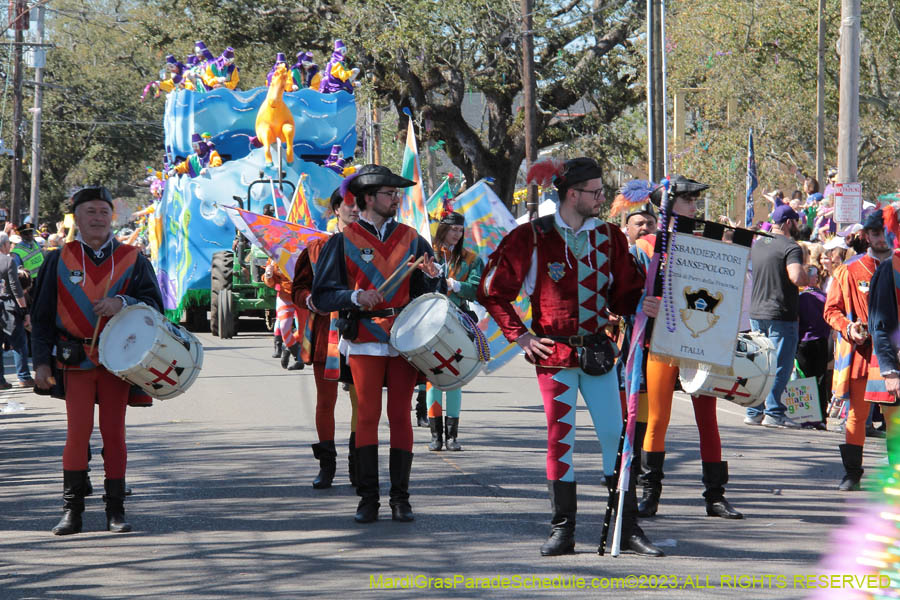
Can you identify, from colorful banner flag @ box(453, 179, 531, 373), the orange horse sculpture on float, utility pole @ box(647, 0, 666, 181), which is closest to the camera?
colorful banner flag @ box(453, 179, 531, 373)

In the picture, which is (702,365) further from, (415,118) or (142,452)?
(415,118)

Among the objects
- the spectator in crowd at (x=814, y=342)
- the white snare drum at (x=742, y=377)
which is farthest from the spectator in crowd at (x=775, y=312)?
the white snare drum at (x=742, y=377)

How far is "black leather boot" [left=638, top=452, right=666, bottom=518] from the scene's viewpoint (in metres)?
7.00

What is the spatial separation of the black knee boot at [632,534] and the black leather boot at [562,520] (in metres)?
0.24

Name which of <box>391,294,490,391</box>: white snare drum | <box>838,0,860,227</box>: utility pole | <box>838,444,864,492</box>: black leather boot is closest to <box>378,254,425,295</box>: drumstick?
<box>391,294,490,391</box>: white snare drum

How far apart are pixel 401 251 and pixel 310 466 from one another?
2.43 metres

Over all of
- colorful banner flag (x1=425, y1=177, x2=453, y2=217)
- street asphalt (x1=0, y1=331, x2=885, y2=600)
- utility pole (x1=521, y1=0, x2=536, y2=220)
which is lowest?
street asphalt (x1=0, y1=331, x2=885, y2=600)

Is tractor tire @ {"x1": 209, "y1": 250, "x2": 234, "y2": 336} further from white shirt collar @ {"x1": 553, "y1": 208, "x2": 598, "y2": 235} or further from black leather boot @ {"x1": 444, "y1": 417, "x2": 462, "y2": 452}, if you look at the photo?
white shirt collar @ {"x1": 553, "y1": 208, "x2": 598, "y2": 235}

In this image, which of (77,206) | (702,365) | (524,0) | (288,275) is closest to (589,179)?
(702,365)

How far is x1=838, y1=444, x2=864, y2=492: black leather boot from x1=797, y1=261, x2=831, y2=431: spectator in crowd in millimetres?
4026

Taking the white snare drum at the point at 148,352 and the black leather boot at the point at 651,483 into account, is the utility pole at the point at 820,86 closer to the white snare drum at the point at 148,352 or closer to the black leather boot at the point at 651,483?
the black leather boot at the point at 651,483

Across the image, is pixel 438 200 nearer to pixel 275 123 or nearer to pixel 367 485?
pixel 367 485

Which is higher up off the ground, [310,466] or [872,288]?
[872,288]

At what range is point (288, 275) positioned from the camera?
9.07 m
